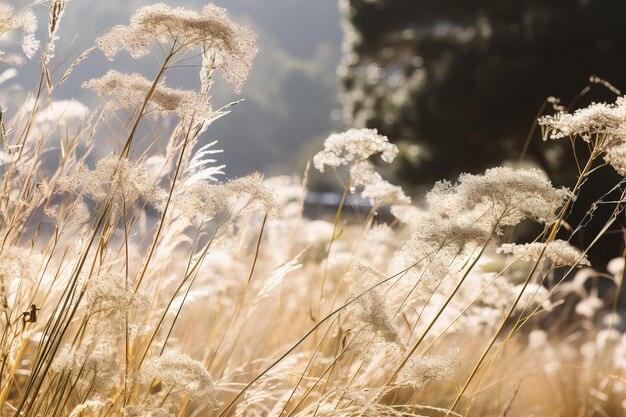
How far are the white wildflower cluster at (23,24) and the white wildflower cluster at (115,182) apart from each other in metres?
0.35

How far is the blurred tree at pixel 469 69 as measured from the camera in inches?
545

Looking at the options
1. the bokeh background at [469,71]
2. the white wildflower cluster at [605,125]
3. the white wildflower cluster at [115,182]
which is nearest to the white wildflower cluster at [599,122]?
the white wildflower cluster at [605,125]

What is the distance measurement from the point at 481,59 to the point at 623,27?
2710mm

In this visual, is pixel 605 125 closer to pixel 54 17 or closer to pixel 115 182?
pixel 115 182

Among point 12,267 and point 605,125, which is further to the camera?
point 605,125

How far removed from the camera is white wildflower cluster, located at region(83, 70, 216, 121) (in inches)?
62.7

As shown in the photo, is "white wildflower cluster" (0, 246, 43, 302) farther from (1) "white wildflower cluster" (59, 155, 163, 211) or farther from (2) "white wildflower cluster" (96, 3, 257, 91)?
(2) "white wildflower cluster" (96, 3, 257, 91)

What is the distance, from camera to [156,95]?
5.25 ft

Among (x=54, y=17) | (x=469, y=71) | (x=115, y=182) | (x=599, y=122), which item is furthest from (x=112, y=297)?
(x=469, y=71)

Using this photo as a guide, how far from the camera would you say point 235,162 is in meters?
52.4

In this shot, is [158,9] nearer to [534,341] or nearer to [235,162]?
[534,341]

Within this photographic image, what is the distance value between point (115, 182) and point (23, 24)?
1.70ft

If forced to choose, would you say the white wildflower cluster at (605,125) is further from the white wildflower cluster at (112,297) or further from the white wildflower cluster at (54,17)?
the white wildflower cluster at (54,17)

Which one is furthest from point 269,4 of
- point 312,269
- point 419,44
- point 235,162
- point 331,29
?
point 312,269
